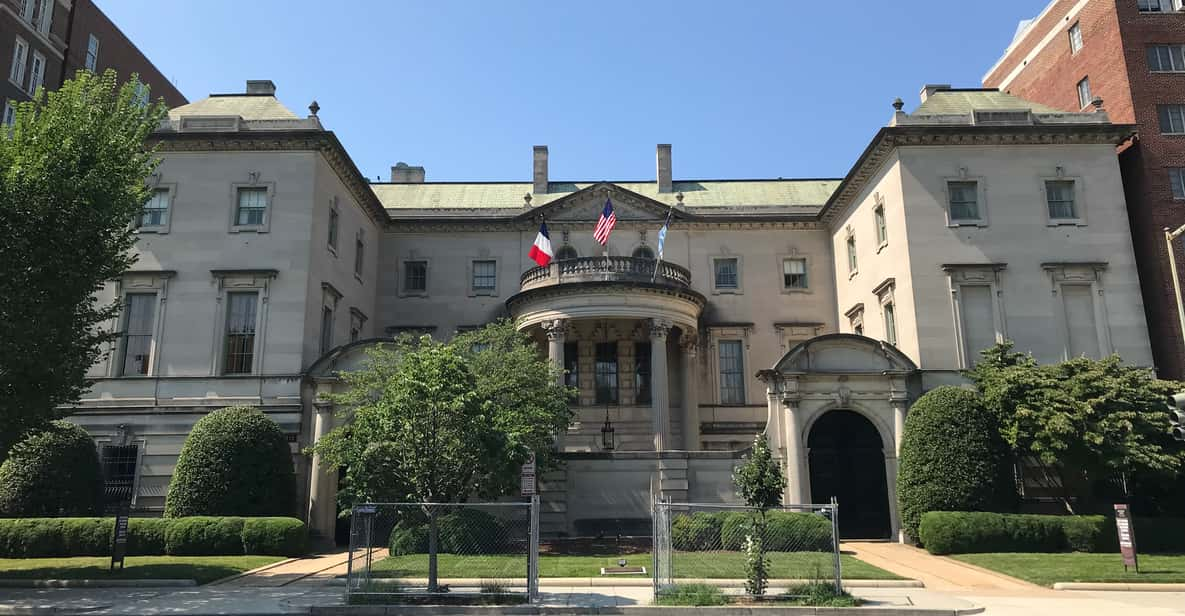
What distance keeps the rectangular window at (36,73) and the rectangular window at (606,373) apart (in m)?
31.5

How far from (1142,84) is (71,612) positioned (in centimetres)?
4067

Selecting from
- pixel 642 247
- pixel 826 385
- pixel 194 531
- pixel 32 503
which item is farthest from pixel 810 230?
pixel 32 503

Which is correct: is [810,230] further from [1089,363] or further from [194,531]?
[194,531]

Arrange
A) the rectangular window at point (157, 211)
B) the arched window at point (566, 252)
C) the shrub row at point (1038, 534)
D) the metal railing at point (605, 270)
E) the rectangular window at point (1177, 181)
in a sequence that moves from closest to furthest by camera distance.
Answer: the shrub row at point (1038, 534) < the rectangular window at point (1177, 181) < the rectangular window at point (157, 211) < the metal railing at point (605, 270) < the arched window at point (566, 252)

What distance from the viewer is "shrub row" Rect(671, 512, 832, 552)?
2362 centimetres

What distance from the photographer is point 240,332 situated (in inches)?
1227

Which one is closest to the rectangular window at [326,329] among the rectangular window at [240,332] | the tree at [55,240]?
the rectangular window at [240,332]

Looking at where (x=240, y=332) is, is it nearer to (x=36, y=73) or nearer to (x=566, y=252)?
(x=566, y=252)

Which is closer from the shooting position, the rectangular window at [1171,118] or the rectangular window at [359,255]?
the rectangular window at [1171,118]

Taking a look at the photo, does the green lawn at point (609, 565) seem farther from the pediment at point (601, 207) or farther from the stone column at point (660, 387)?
the pediment at point (601, 207)

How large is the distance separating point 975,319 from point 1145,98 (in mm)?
12707

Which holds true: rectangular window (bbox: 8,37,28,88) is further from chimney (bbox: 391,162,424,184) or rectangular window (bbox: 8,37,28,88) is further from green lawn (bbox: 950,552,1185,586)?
green lawn (bbox: 950,552,1185,586)

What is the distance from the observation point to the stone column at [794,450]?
28.8m

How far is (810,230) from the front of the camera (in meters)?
41.0
